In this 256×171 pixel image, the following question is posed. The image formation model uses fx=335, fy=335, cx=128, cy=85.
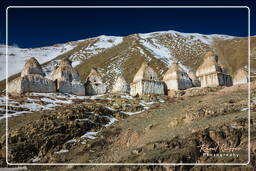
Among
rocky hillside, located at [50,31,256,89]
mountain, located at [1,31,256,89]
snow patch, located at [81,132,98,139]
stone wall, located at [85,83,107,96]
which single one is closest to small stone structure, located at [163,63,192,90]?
stone wall, located at [85,83,107,96]

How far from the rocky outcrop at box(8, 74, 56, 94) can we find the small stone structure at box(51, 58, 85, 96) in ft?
9.00

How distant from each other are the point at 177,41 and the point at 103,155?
165 metres

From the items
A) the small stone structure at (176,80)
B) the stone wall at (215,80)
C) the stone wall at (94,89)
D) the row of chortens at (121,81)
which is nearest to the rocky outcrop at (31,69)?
the row of chortens at (121,81)

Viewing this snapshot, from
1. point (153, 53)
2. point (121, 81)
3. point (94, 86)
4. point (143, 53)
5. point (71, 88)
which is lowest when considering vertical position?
point (71, 88)

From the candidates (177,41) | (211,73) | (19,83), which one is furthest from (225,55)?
(19,83)

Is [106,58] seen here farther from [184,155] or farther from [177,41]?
[184,155]

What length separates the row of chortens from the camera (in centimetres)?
4597

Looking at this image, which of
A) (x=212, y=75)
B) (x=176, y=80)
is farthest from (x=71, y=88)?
(x=212, y=75)

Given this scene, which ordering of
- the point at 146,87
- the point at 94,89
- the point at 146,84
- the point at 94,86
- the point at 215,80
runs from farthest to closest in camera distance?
the point at 94,86
the point at 94,89
the point at 215,80
the point at 146,84
the point at 146,87

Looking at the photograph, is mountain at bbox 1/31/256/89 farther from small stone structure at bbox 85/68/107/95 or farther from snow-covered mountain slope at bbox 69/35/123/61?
small stone structure at bbox 85/68/107/95

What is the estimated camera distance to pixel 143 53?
146250mm

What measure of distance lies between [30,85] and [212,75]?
29710 millimetres

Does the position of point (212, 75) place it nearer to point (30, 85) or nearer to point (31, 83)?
point (31, 83)

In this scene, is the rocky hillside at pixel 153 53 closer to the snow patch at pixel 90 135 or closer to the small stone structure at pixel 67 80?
the small stone structure at pixel 67 80
